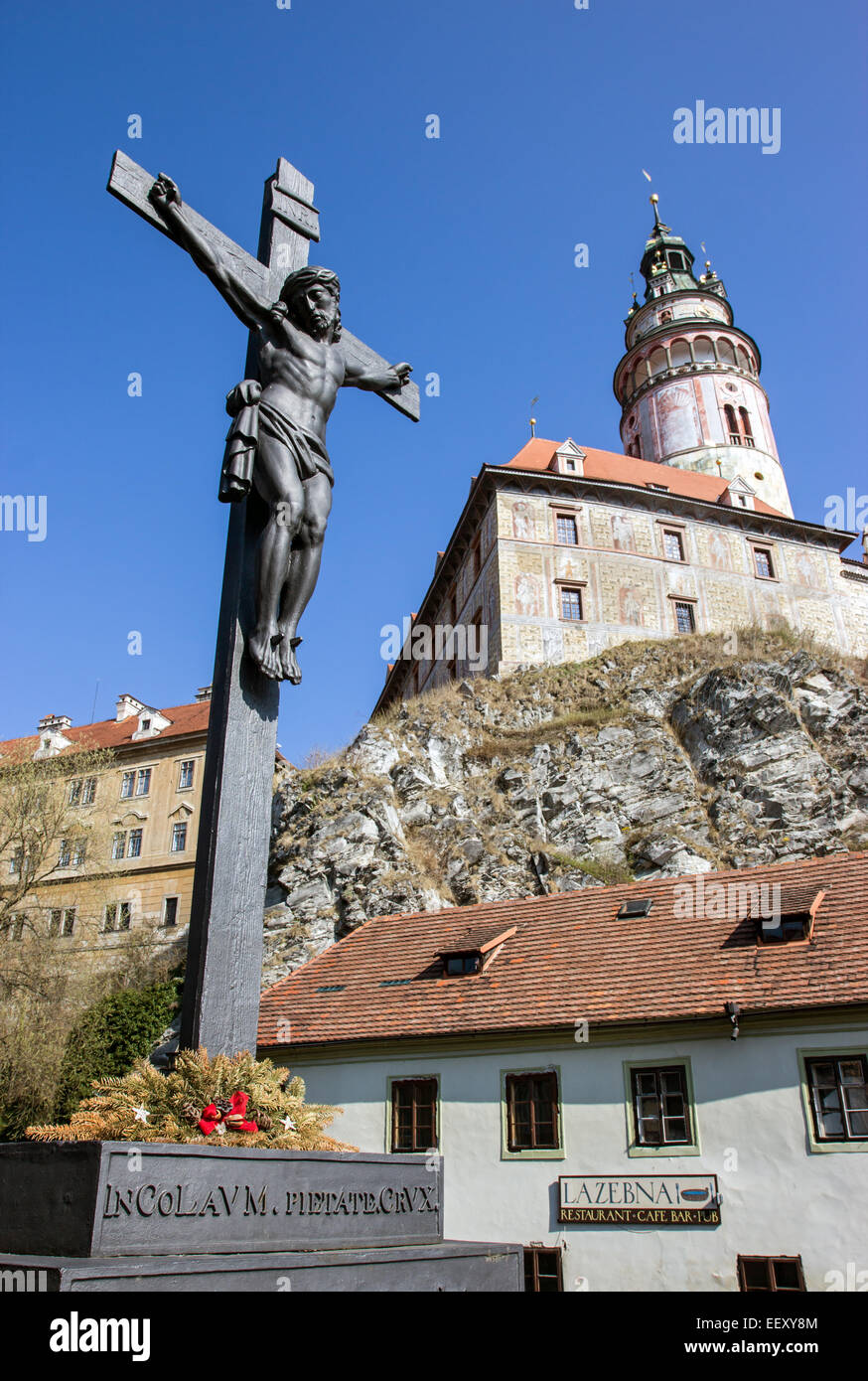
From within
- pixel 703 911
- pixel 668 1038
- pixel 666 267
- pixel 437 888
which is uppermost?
pixel 666 267

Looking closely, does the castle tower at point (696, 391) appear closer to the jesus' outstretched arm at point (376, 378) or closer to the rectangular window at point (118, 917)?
the rectangular window at point (118, 917)

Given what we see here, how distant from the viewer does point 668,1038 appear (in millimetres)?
14195

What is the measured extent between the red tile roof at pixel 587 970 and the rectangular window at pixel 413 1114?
2.71ft

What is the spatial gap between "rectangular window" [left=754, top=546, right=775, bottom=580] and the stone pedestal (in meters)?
45.7

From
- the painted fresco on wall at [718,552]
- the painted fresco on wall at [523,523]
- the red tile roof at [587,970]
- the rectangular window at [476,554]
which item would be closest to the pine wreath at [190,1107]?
the red tile roof at [587,970]

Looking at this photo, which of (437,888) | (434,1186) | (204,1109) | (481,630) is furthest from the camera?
(481,630)

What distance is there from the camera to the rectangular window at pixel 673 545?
4369 cm

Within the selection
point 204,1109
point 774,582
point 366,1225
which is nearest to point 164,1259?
point 204,1109

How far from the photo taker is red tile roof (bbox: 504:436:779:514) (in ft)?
152

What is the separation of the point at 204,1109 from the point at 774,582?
152ft

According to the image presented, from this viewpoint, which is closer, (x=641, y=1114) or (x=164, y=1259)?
(x=164, y=1259)

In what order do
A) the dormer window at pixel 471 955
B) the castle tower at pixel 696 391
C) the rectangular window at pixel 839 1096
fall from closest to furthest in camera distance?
the rectangular window at pixel 839 1096 → the dormer window at pixel 471 955 → the castle tower at pixel 696 391

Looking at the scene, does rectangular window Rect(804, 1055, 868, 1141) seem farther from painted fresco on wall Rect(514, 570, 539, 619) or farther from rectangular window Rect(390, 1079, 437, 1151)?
painted fresco on wall Rect(514, 570, 539, 619)
